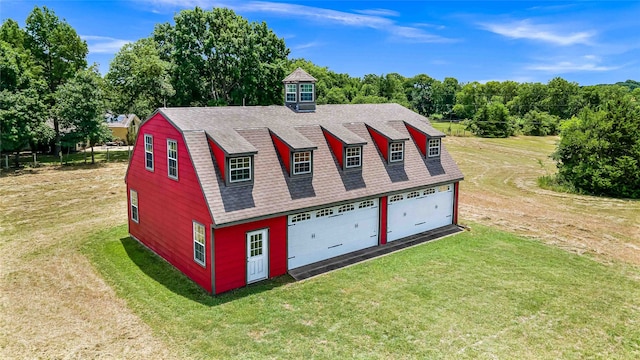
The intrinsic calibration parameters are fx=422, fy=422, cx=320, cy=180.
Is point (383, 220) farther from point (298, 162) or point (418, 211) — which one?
point (298, 162)

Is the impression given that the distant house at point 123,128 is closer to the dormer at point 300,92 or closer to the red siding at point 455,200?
the dormer at point 300,92

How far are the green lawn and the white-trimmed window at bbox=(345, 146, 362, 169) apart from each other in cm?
394

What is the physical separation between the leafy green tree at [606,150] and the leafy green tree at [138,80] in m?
33.9

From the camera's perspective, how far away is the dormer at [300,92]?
61.9ft

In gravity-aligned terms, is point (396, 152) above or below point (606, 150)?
above

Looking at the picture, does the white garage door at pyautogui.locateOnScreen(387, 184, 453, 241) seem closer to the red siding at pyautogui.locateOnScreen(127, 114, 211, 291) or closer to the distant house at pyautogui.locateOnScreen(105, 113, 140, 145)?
the red siding at pyautogui.locateOnScreen(127, 114, 211, 291)

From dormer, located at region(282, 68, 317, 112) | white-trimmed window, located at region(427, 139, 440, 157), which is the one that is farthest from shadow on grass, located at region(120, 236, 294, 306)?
white-trimmed window, located at region(427, 139, 440, 157)

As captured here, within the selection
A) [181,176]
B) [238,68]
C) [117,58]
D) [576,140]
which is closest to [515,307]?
[181,176]

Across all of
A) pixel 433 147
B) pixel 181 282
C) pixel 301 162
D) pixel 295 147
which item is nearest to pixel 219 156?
pixel 295 147

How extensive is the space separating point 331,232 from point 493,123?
57.7 m

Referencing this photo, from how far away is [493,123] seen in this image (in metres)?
65.9

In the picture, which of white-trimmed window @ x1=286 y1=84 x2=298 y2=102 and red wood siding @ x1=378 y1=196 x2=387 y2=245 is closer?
red wood siding @ x1=378 y1=196 x2=387 y2=245

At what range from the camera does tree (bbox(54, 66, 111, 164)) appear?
34.6 m

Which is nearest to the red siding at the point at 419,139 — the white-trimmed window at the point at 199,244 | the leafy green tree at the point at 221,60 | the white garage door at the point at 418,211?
the white garage door at the point at 418,211
